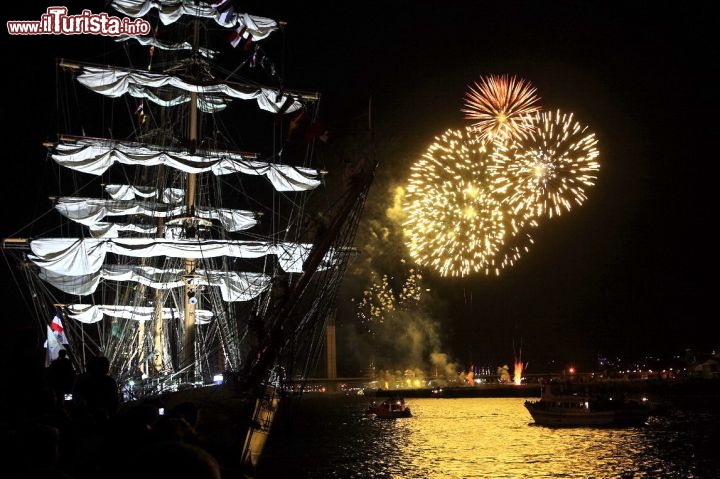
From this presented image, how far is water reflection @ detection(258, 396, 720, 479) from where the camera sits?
33.8m

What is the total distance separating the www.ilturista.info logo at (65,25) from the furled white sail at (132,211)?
12.3m

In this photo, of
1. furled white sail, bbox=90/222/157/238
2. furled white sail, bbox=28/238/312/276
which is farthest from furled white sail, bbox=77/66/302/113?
furled white sail, bbox=28/238/312/276

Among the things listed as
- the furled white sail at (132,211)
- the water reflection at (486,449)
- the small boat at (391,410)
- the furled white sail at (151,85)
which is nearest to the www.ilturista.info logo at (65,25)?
the furled white sail at (151,85)

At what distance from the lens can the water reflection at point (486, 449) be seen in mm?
33781

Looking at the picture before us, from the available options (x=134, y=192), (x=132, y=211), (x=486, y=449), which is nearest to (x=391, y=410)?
(x=486, y=449)

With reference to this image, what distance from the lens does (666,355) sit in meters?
111

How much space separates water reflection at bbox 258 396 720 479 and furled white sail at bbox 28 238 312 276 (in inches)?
478

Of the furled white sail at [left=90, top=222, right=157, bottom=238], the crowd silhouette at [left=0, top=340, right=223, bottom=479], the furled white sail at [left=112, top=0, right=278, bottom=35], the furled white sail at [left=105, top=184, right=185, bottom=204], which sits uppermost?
the furled white sail at [left=112, top=0, right=278, bottom=35]

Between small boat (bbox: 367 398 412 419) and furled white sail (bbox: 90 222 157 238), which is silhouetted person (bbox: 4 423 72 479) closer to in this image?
furled white sail (bbox: 90 222 157 238)

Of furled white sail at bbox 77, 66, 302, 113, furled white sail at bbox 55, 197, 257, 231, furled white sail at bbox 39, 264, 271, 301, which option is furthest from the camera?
furled white sail at bbox 55, 197, 257, 231

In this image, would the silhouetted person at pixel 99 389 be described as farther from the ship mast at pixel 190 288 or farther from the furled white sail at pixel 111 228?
the furled white sail at pixel 111 228

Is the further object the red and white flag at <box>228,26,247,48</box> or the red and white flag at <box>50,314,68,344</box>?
the red and white flag at <box>50,314,68,344</box>

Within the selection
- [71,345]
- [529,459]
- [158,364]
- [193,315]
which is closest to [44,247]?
[71,345]

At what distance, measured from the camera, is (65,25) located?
142ft
